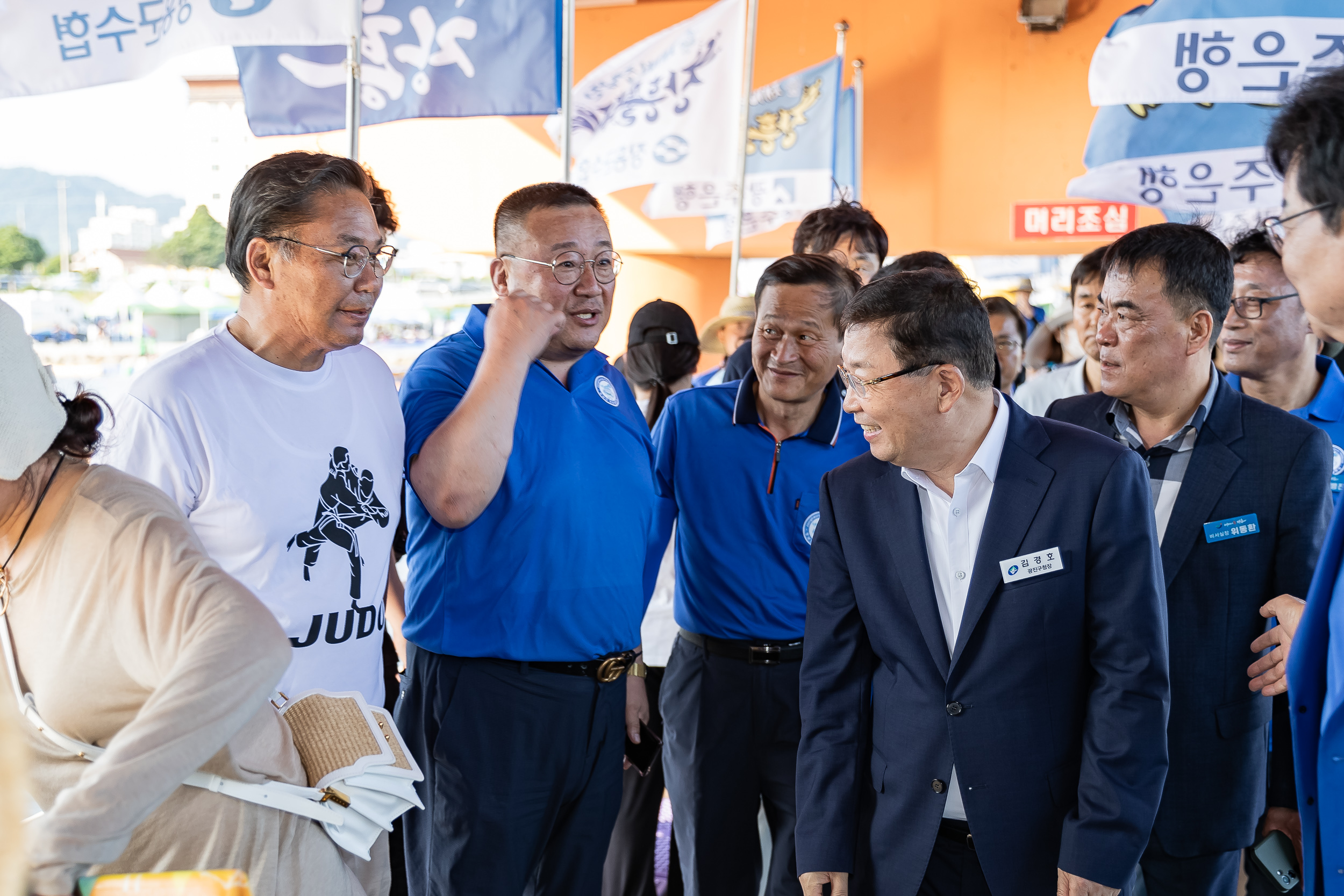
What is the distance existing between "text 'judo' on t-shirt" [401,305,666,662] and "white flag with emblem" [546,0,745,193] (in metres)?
4.37

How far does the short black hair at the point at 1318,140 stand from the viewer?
1.24 m

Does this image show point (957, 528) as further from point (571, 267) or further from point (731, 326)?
Result: point (731, 326)

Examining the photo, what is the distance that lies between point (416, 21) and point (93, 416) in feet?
10.4

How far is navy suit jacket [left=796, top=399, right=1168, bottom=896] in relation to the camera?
5.20 ft

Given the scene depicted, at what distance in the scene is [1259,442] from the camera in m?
2.03

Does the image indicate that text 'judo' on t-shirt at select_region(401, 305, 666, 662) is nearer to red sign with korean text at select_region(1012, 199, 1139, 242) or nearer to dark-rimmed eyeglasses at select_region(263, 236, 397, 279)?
dark-rimmed eyeglasses at select_region(263, 236, 397, 279)

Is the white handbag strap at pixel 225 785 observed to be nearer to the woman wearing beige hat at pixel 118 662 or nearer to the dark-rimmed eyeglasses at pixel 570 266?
the woman wearing beige hat at pixel 118 662

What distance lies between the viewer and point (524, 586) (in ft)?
6.75

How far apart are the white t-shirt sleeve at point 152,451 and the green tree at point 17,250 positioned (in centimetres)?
204

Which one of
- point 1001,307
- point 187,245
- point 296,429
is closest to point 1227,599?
point 296,429

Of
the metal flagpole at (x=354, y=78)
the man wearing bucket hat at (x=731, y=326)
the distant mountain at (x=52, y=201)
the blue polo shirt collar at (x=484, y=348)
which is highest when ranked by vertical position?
the metal flagpole at (x=354, y=78)

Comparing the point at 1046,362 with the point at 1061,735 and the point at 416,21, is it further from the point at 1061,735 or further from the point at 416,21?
the point at 1061,735

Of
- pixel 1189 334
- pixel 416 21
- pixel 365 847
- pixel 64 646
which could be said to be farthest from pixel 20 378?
pixel 416 21

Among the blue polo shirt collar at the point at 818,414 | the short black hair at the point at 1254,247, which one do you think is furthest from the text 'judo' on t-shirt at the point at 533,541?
the short black hair at the point at 1254,247
